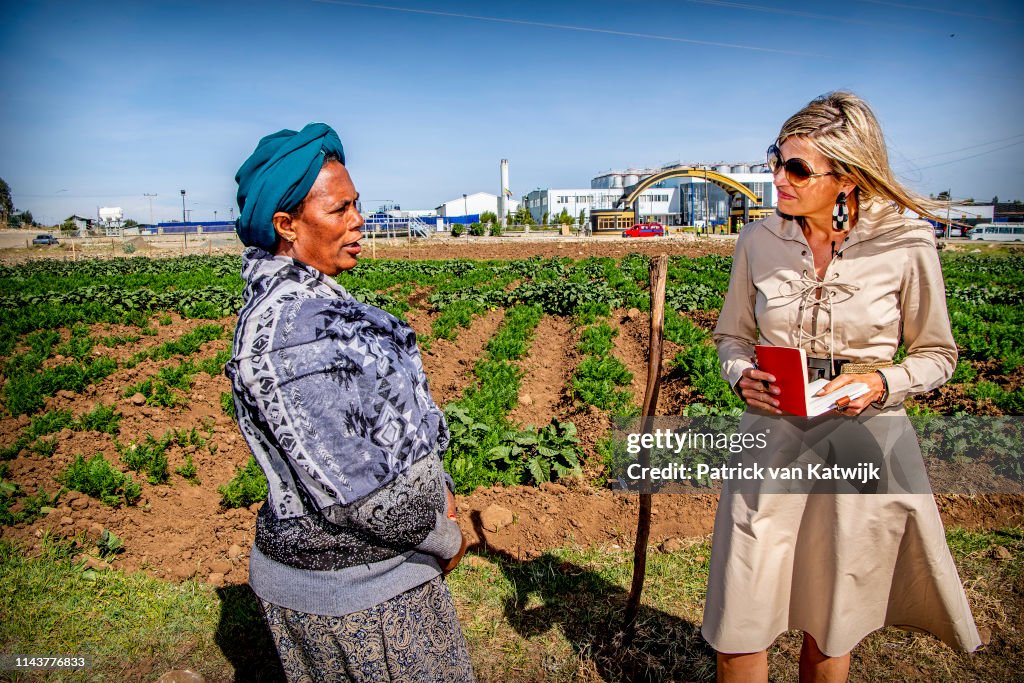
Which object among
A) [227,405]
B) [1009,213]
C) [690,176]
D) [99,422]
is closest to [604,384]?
[227,405]

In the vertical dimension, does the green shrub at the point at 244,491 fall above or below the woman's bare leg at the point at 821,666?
→ below

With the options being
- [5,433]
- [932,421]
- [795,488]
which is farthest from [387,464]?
[5,433]

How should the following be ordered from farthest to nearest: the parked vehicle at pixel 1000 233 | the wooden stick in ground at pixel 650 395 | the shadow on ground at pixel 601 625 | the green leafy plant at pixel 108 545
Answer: the parked vehicle at pixel 1000 233
the green leafy plant at pixel 108 545
the shadow on ground at pixel 601 625
the wooden stick in ground at pixel 650 395

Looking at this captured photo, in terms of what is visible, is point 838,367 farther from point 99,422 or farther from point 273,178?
→ point 99,422

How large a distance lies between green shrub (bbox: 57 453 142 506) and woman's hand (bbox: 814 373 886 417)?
5.11 metres

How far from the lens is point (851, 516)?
204cm

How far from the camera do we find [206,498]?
520cm

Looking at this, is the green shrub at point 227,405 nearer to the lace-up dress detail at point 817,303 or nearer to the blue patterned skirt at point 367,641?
the blue patterned skirt at point 367,641

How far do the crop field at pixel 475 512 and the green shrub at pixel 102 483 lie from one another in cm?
2

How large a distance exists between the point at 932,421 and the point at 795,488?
4.76m

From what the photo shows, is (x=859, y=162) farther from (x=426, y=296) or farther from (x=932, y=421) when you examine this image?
(x=426, y=296)

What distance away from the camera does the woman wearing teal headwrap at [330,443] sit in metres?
1.41

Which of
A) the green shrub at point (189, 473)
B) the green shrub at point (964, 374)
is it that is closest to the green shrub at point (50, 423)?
the green shrub at point (189, 473)

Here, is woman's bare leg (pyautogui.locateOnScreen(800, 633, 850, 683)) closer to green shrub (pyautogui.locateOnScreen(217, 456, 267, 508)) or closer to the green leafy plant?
green shrub (pyautogui.locateOnScreen(217, 456, 267, 508))
